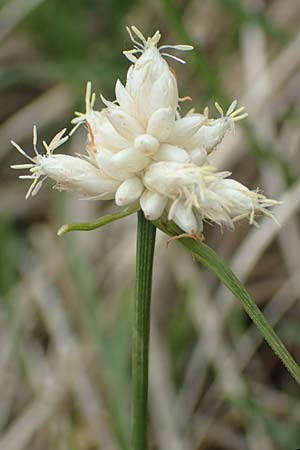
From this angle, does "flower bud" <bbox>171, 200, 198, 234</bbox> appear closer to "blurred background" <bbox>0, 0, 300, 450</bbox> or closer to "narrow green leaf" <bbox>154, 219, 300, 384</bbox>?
"narrow green leaf" <bbox>154, 219, 300, 384</bbox>

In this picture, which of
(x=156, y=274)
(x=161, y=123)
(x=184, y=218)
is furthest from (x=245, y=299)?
(x=156, y=274)

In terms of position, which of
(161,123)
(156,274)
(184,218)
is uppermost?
(161,123)

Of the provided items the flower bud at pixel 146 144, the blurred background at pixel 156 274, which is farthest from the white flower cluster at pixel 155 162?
the blurred background at pixel 156 274

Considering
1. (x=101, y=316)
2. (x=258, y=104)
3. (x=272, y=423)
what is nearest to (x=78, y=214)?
(x=101, y=316)

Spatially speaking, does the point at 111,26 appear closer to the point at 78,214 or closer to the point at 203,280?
the point at 78,214

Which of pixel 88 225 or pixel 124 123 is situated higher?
pixel 124 123

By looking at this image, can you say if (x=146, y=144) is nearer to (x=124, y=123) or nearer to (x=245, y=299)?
(x=124, y=123)

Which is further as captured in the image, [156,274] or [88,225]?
[156,274]
